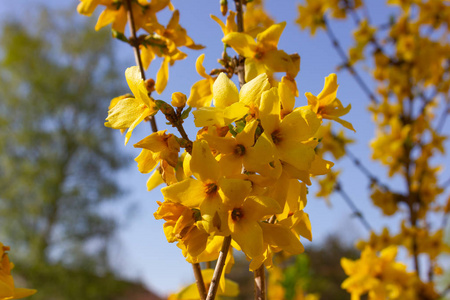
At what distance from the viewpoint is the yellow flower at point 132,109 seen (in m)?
0.66

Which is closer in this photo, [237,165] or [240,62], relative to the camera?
[237,165]

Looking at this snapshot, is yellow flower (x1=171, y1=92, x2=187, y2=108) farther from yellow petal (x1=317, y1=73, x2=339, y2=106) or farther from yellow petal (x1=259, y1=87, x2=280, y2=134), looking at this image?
yellow petal (x1=317, y1=73, x2=339, y2=106)

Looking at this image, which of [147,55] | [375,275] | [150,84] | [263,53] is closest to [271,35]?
[263,53]

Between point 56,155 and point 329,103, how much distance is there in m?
13.5

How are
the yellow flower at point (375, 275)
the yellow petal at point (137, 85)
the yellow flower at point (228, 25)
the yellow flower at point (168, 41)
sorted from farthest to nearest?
the yellow flower at point (375, 275) → the yellow flower at point (168, 41) → the yellow flower at point (228, 25) → the yellow petal at point (137, 85)

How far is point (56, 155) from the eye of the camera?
12844 millimetres

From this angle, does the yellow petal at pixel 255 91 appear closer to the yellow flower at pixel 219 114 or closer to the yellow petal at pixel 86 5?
the yellow flower at pixel 219 114

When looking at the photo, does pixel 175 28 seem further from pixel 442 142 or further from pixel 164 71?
pixel 442 142

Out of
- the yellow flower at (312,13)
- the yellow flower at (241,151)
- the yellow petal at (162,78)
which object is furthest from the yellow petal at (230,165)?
the yellow flower at (312,13)

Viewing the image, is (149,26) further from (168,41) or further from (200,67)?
(200,67)

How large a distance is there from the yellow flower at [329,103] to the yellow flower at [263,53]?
0.37 ft

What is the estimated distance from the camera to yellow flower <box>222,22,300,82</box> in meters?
0.82

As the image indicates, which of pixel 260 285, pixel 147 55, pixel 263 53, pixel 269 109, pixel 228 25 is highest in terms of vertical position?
pixel 147 55

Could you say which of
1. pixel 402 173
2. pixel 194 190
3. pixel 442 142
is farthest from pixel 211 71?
pixel 442 142
